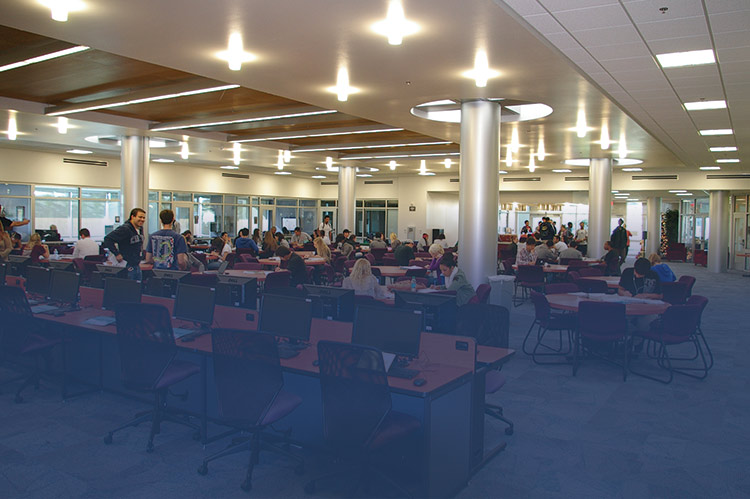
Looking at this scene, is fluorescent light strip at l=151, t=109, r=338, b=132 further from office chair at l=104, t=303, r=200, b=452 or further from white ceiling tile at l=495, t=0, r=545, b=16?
office chair at l=104, t=303, r=200, b=452

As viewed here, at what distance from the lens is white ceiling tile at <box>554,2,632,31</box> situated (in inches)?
197

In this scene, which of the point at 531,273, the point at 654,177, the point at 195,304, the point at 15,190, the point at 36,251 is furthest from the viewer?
the point at 654,177

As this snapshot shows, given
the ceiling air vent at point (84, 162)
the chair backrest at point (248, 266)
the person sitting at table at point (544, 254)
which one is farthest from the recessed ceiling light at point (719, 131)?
the ceiling air vent at point (84, 162)

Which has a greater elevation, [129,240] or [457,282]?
[129,240]

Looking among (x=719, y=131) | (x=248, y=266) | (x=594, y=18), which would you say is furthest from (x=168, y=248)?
(x=719, y=131)

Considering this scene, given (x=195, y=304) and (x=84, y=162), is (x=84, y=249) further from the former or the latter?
(x=195, y=304)

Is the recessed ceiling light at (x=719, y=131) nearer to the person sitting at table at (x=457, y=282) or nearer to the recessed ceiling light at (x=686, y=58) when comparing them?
the recessed ceiling light at (x=686, y=58)

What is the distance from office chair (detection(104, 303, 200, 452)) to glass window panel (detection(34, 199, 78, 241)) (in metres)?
16.3

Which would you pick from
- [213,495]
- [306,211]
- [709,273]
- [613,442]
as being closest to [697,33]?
[613,442]

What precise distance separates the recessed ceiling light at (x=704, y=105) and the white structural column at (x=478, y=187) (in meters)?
2.79

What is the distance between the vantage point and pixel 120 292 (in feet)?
18.6

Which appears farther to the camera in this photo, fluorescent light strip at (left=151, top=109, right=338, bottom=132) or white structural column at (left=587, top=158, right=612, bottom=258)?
white structural column at (left=587, top=158, right=612, bottom=258)

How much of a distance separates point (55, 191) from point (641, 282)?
1711cm

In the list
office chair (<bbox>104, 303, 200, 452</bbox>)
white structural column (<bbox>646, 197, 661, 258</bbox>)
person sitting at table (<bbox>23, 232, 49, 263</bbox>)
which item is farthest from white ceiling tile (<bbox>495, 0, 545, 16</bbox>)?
white structural column (<bbox>646, 197, 661, 258</bbox>)
